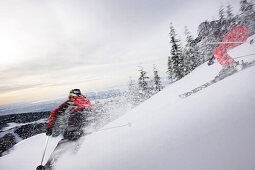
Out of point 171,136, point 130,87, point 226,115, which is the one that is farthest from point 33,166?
point 130,87

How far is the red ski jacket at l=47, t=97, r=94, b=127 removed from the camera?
4066mm

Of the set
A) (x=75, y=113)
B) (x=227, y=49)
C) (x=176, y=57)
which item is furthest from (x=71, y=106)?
(x=176, y=57)

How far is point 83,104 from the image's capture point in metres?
4.66

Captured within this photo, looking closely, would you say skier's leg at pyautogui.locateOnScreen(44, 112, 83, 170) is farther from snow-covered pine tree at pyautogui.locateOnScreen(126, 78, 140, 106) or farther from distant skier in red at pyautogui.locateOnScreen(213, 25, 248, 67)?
snow-covered pine tree at pyautogui.locateOnScreen(126, 78, 140, 106)

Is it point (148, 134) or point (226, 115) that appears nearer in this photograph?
point (226, 115)

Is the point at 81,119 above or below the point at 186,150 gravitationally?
above

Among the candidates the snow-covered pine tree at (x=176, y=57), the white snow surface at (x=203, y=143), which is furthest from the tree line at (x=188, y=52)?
the white snow surface at (x=203, y=143)

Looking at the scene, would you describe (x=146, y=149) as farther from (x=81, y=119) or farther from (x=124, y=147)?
(x=81, y=119)

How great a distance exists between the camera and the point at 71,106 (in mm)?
4434

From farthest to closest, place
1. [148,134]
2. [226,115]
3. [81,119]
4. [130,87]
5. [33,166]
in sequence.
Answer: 1. [130,87]
2. [33,166]
3. [81,119]
4. [148,134]
5. [226,115]

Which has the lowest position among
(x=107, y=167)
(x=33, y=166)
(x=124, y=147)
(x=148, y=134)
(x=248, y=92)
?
(x=33, y=166)

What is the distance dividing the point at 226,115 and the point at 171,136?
131 centimetres

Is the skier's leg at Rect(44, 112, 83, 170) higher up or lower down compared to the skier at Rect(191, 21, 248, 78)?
lower down

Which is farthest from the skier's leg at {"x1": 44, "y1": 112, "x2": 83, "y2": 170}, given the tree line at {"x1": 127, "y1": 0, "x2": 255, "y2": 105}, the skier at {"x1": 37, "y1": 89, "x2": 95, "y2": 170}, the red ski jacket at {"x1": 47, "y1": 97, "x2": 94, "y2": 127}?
the tree line at {"x1": 127, "y1": 0, "x2": 255, "y2": 105}
